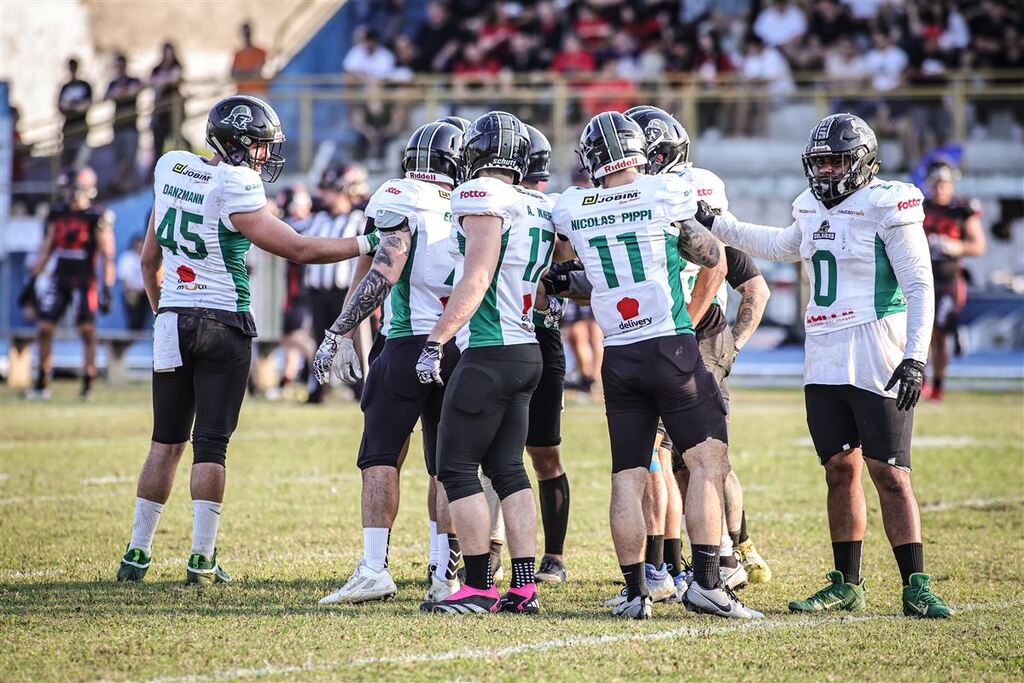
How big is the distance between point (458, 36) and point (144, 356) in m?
6.74

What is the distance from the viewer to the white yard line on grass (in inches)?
184

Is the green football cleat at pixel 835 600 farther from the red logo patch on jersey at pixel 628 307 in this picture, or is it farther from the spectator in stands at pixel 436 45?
the spectator in stands at pixel 436 45

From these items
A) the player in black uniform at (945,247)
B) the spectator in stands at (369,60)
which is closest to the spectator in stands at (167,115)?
the spectator in stands at (369,60)

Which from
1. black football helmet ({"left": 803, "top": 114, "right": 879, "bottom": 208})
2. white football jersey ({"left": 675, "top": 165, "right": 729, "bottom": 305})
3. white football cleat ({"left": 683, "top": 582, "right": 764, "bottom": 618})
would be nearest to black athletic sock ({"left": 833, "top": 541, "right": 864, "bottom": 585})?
white football cleat ({"left": 683, "top": 582, "right": 764, "bottom": 618})

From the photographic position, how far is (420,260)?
20.2ft

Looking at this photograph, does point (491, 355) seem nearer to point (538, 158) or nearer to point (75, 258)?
point (538, 158)

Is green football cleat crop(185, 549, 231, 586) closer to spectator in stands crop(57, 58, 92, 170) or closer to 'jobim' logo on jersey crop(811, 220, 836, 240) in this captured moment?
'jobim' logo on jersey crop(811, 220, 836, 240)

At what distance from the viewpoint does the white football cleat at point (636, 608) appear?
18.6 ft

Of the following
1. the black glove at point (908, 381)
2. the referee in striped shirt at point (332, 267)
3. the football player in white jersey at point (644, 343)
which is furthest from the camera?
the referee in striped shirt at point (332, 267)

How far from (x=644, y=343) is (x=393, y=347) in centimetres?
115

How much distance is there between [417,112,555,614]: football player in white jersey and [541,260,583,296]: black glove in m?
0.29

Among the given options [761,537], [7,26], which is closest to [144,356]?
[761,537]

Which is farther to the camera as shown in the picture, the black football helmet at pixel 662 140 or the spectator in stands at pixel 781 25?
the spectator in stands at pixel 781 25

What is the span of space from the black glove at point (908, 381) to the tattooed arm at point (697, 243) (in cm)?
87
